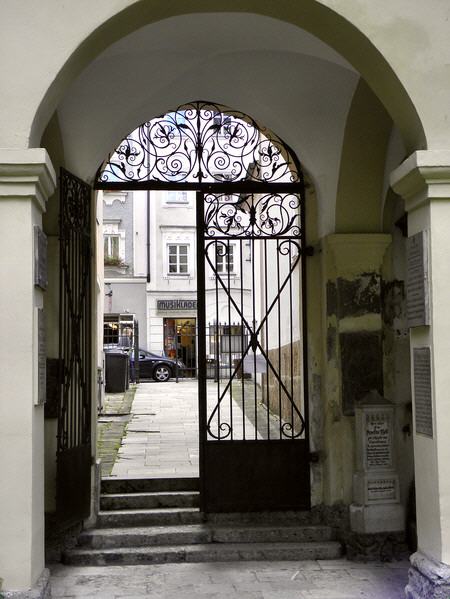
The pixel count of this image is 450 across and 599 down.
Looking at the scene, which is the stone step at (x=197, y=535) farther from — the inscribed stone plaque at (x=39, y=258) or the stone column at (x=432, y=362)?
the inscribed stone plaque at (x=39, y=258)

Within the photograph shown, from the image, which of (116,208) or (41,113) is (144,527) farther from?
(116,208)

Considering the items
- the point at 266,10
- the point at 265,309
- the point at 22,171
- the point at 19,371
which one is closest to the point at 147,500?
the point at 265,309

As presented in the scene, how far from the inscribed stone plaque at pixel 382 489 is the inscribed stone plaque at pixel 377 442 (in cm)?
12

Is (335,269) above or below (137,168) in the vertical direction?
below

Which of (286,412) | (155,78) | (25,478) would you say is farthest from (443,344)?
(286,412)

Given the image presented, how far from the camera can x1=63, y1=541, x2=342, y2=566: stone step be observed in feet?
23.9

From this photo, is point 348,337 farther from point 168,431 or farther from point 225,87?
point 168,431

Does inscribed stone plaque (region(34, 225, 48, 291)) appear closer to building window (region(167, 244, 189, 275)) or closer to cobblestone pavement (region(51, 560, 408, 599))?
cobblestone pavement (region(51, 560, 408, 599))

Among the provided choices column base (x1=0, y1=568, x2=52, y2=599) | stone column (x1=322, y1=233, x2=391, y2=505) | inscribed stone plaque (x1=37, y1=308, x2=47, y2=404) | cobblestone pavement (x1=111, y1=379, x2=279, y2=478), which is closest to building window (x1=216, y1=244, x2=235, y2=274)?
stone column (x1=322, y1=233, x2=391, y2=505)

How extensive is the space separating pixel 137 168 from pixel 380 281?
2.49 meters

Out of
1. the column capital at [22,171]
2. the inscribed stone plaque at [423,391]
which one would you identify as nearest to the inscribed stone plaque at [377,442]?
the inscribed stone plaque at [423,391]

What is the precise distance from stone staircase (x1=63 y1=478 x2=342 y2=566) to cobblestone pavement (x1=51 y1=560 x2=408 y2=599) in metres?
0.12

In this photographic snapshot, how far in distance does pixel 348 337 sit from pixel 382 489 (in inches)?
53.9

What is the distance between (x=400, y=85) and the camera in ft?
17.5
